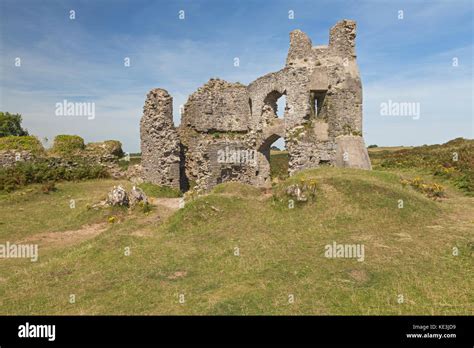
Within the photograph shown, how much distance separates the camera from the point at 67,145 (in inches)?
1154

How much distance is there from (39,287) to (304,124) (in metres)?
16.7

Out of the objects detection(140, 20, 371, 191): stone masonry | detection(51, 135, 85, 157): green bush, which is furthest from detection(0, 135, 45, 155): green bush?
detection(140, 20, 371, 191): stone masonry

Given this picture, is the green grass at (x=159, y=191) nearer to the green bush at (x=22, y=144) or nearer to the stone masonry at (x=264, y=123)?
the stone masonry at (x=264, y=123)

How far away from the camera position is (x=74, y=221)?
56.5 ft

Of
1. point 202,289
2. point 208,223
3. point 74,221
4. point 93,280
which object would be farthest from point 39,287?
point 74,221

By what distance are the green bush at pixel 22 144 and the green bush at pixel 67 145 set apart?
1.13 meters

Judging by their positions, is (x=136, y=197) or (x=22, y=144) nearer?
(x=136, y=197)

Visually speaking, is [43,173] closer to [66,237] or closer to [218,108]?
[66,237]

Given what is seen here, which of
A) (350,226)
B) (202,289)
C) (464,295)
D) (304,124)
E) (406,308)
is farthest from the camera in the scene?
(304,124)

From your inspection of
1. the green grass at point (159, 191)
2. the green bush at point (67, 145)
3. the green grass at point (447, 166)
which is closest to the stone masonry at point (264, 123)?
the green grass at point (159, 191)

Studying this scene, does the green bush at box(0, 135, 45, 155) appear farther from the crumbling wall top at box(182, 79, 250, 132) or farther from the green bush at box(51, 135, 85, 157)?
the crumbling wall top at box(182, 79, 250, 132)

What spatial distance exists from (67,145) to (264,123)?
16479 millimetres

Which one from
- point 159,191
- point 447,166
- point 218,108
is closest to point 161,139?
point 159,191

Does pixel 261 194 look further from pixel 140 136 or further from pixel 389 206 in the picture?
pixel 140 136
